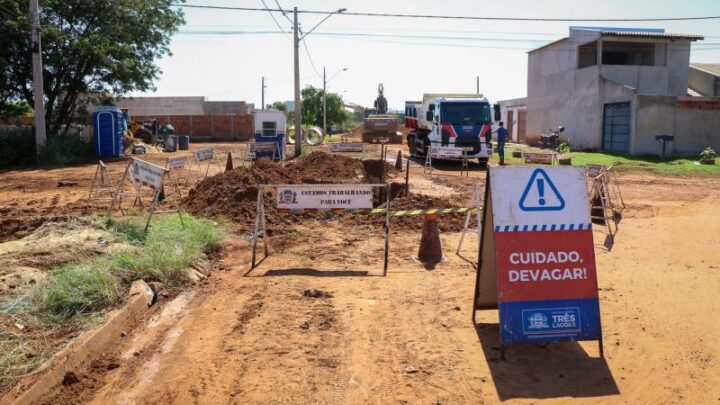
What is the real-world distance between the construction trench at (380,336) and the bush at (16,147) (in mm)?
17903

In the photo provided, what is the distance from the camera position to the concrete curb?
4.38 meters

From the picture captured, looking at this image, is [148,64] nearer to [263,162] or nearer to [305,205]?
[263,162]

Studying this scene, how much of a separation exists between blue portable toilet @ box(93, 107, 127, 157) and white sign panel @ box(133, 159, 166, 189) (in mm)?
19295

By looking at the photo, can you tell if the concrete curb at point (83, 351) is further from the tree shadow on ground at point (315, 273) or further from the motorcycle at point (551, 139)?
the motorcycle at point (551, 139)

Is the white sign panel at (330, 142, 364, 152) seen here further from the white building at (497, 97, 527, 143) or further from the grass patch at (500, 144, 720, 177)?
the white building at (497, 97, 527, 143)

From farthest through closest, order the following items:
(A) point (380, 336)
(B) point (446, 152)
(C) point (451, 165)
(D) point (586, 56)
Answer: (D) point (586, 56), (C) point (451, 165), (B) point (446, 152), (A) point (380, 336)

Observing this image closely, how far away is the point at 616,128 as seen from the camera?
32562 mm

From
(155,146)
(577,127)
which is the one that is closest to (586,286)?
(577,127)

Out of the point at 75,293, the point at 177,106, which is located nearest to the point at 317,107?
the point at 177,106

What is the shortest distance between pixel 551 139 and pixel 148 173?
101 ft

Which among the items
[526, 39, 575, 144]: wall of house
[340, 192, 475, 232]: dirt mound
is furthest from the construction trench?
[526, 39, 575, 144]: wall of house

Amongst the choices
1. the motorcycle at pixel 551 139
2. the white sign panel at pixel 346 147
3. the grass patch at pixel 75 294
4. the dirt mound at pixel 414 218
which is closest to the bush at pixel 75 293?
the grass patch at pixel 75 294

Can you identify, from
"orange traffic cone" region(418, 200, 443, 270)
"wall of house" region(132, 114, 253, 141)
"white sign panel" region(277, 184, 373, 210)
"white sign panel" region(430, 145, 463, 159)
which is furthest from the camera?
"wall of house" region(132, 114, 253, 141)

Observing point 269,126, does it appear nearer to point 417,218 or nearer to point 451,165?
point 451,165
